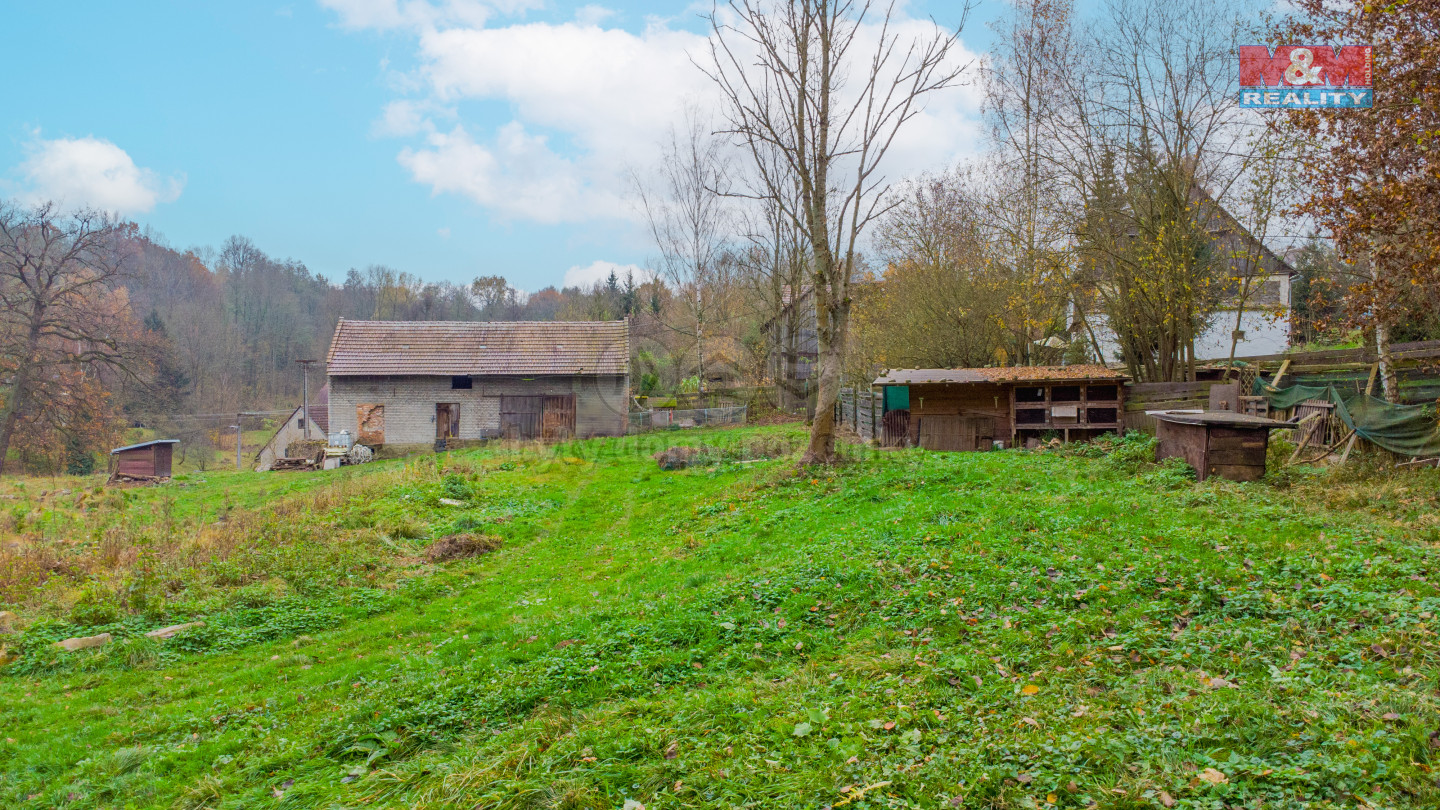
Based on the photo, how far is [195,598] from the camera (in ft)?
27.3

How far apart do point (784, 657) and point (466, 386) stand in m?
24.9

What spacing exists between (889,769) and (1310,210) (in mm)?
10126

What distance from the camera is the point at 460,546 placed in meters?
10.8

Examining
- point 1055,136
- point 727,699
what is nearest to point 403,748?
point 727,699

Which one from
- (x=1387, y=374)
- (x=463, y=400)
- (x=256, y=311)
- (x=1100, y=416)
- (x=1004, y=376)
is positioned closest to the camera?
(x=1387, y=374)

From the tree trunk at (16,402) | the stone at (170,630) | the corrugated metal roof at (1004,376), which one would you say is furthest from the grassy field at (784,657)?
the tree trunk at (16,402)

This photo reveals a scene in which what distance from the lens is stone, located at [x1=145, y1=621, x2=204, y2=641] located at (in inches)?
284

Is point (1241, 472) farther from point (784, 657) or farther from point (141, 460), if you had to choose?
point (141, 460)

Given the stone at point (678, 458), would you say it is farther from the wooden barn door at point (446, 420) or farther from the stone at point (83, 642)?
the wooden barn door at point (446, 420)

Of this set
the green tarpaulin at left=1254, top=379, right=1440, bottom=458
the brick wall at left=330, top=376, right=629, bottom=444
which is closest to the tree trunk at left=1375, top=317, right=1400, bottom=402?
the green tarpaulin at left=1254, top=379, right=1440, bottom=458

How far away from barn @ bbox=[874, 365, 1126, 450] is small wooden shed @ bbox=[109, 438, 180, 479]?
76.4 feet

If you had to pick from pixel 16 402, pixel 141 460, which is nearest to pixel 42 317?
pixel 16 402

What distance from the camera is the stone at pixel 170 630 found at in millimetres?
7224

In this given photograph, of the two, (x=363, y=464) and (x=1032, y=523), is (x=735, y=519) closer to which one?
(x=1032, y=523)
